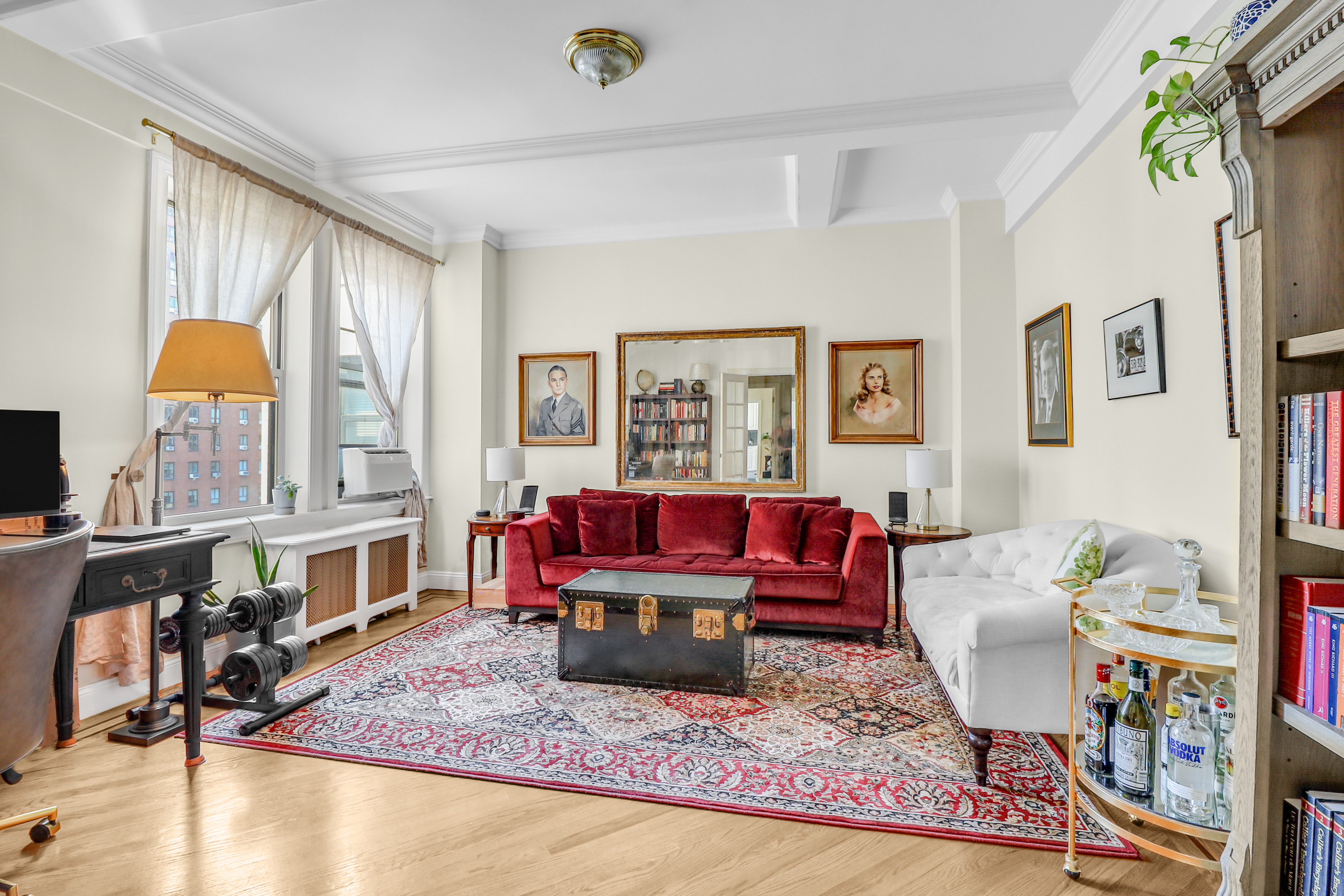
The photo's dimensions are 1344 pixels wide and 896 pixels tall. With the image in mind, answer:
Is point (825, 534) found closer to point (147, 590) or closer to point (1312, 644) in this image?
point (1312, 644)

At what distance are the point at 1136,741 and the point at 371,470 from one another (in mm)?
4452

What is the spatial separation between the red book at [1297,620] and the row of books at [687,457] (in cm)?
406

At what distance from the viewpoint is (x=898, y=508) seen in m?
4.60

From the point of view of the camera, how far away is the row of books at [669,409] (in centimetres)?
522

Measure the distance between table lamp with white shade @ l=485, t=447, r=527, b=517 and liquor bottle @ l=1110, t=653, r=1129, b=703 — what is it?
12.7 ft

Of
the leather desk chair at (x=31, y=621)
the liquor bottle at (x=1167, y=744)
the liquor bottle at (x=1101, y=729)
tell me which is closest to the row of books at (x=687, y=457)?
the liquor bottle at (x=1101, y=729)

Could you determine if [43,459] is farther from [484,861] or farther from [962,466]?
[962,466]

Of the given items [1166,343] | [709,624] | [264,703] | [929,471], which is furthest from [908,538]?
[264,703]

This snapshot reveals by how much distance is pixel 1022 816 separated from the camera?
214cm

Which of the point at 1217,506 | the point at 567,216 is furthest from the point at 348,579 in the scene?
the point at 1217,506

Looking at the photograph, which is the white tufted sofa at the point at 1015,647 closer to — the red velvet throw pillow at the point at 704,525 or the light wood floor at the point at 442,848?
the light wood floor at the point at 442,848

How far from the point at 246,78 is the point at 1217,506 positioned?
4.50 meters

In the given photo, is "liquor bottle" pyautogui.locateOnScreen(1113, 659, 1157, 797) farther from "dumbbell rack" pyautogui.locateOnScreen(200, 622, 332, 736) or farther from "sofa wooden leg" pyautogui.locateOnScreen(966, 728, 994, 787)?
"dumbbell rack" pyautogui.locateOnScreen(200, 622, 332, 736)

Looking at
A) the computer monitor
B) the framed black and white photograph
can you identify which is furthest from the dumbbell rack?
the framed black and white photograph
